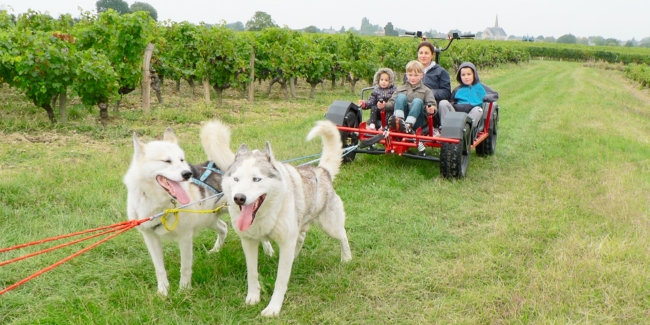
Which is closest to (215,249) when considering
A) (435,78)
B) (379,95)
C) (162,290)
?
(162,290)

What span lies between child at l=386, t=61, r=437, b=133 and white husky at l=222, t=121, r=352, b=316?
8.43 feet

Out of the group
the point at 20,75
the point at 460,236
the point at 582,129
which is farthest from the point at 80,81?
the point at 582,129

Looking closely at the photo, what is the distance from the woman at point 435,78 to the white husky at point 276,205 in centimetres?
370

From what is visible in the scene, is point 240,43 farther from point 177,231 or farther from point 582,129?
point 177,231

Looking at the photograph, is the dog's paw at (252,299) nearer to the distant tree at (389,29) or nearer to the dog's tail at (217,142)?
the dog's tail at (217,142)

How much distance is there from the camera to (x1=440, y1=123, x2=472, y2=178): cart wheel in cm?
584

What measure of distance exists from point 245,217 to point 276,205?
256 millimetres

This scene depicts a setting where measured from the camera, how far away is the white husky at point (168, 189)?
287 centimetres

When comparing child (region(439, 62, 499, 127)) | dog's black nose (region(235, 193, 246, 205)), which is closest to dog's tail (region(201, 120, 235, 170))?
dog's black nose (region(235, 193, 246, 205))

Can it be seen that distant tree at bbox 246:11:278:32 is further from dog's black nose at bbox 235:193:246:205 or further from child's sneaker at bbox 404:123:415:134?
dog's black nose at bbox 235:193:246:205

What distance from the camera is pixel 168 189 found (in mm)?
2900

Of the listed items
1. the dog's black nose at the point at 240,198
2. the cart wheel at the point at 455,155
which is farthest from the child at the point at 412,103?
the dog's black nose at the point at 240,198

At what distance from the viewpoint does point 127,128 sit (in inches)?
354

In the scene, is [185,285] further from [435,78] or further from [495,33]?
[495,33]
